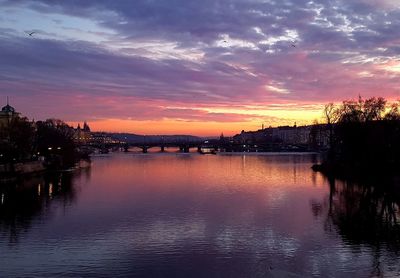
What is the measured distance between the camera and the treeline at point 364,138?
33.2m

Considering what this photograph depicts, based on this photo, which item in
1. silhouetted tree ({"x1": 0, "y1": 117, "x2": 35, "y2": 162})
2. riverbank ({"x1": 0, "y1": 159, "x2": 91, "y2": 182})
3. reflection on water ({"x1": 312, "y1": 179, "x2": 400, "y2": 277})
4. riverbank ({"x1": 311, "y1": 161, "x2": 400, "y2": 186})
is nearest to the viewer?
reflection on water ({"x1": 312, "y1": 179, "x2": 400, "y2": 277})

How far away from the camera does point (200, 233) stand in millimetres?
17906

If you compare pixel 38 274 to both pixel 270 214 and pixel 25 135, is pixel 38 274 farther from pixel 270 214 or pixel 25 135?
pixel 25 135

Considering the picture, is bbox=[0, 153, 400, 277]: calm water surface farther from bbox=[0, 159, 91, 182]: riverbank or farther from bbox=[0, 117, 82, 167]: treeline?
bbox=[0, 117, 82, 167]: treeline

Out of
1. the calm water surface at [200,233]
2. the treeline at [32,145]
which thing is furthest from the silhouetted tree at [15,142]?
the calm water surface at [200,233]

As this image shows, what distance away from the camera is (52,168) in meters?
50.0

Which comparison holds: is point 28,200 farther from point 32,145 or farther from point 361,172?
point 32,145

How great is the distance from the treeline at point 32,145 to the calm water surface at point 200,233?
1101cm

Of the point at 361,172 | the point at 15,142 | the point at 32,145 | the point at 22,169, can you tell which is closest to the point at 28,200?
the point at 22,169

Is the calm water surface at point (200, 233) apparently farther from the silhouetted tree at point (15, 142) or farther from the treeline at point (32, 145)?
the treeline at point (32, 145)

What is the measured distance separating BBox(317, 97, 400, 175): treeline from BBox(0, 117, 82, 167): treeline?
2452cm

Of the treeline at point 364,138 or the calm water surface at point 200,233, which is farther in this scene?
the treeline at point 364,138

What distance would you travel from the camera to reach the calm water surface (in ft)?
45.5

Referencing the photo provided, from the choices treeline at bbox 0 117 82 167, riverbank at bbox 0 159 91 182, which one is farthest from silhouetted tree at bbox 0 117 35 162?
riverbank at bbox 0 159 91 182
